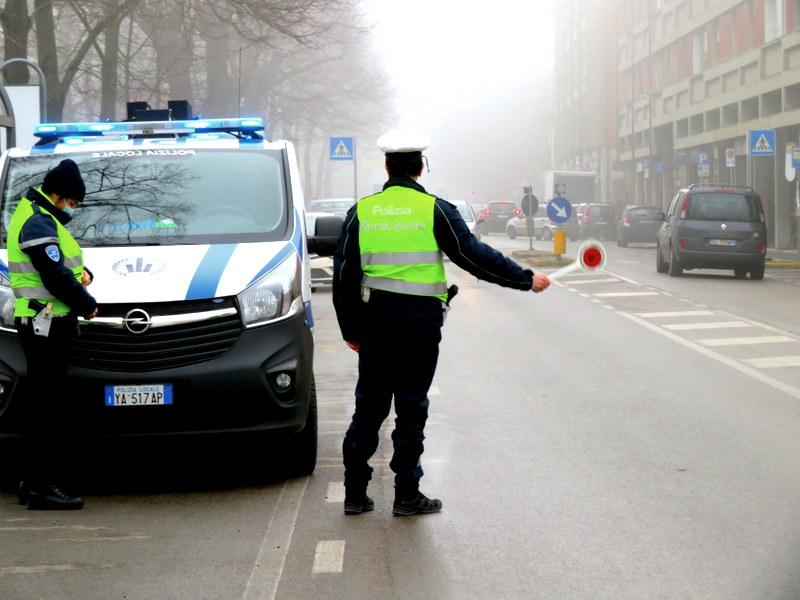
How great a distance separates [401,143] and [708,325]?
11.3 meters

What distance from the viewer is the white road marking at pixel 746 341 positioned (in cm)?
1548

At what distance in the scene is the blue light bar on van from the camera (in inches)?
372

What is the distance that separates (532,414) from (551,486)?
8.90ft

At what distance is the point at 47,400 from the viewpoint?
7.46m

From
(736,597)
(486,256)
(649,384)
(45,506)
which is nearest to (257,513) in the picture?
(45,506)

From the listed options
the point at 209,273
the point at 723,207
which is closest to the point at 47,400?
the point at 209,273

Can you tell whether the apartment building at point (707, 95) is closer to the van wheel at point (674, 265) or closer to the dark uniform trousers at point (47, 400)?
the van wheel at point (674, 265)

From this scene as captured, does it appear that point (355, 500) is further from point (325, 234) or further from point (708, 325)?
point (708, 325)

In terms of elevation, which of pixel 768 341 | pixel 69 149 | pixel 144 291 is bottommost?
pixel 768 341

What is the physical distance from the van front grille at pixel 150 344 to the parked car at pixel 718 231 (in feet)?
69.9

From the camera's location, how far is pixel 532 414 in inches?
411

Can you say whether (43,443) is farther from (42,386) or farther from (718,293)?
(718,293)

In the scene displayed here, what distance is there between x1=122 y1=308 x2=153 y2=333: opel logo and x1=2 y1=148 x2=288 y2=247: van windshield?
2.65ft

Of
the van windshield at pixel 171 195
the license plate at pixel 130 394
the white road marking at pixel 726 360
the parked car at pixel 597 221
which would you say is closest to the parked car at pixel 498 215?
the parked car at pixel 597 221
